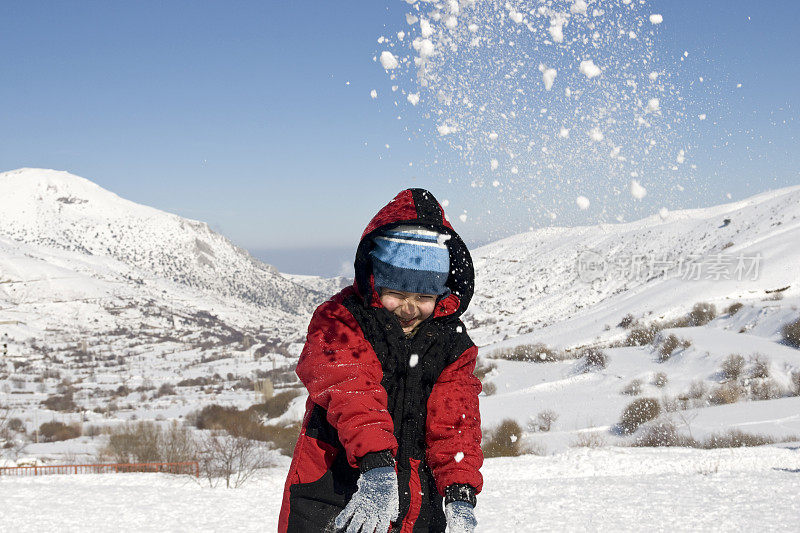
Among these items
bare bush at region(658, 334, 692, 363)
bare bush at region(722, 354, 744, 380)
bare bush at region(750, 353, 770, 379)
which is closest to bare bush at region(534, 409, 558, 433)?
bare bush at region(722, 354, 744, 380)

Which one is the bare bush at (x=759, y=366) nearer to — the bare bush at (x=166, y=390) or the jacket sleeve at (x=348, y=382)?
the jacket sleeve at (x=348, y=382)

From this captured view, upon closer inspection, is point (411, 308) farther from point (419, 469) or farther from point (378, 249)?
point (419, 469)

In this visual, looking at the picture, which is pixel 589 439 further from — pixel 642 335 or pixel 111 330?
pixel 111 330

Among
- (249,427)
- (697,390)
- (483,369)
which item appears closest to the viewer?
(697,390)

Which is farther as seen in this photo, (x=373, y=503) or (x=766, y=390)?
(x=766, y=390)

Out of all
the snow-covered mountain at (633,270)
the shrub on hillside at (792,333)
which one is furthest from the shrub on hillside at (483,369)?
the shrub on hillside at (792,333)

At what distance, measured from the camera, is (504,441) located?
19.5m

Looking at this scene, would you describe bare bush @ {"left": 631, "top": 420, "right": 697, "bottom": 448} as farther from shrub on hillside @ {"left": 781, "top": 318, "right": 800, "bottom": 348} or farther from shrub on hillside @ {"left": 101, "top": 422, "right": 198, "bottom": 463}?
shrub on hillside @ {"left": 101, "top": 422, "right": 198, "bottom": 463}

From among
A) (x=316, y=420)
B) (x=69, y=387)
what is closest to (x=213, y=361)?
(x=69, y=387)

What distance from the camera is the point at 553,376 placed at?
2983cm

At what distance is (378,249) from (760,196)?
332 ft

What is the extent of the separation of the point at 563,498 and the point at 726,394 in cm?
1519

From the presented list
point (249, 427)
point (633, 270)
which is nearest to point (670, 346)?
point (249, 427)

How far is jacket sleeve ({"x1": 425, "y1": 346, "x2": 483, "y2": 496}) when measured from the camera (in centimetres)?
184
